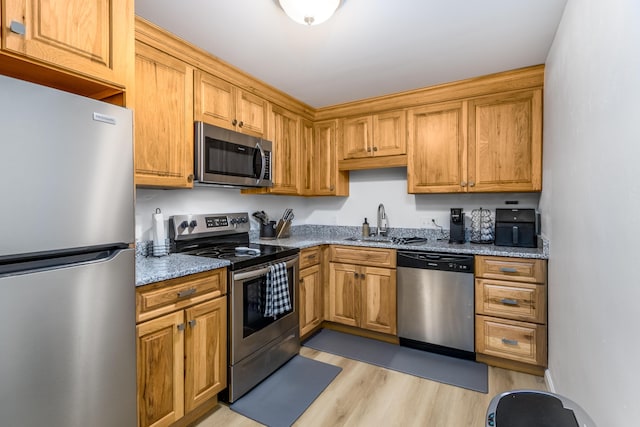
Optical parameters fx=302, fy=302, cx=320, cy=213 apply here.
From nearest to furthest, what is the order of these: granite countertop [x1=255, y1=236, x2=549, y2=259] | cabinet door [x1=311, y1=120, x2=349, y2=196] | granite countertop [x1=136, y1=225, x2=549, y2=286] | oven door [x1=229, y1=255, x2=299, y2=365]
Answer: granite countertop [x1=136, y1=225, x2=549, y2=286] < oven door [x1=229, y1=255, x2=299, y2=365] < granite countertop [x1=255, y1=236, x2=549, y2=259] < cabinet door [x1=311, y1=120, x2=349, y2=196]

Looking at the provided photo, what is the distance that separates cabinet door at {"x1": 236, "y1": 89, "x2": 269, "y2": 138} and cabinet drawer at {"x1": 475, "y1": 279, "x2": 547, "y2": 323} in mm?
2221

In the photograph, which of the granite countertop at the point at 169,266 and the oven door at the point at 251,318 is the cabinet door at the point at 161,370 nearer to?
the granite countertop at the point at 169,266

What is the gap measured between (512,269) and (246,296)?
196 cm

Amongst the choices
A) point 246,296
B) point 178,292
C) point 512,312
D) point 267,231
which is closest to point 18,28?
point 178,292

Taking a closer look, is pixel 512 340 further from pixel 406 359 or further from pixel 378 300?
pixel 378 300

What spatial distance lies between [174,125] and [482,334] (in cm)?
273

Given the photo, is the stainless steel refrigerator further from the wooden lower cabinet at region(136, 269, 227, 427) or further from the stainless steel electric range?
the stainless steel electric range

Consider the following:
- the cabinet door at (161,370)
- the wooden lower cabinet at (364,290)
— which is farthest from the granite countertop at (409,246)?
the cabinet door at (161,370)

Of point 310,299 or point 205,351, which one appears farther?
point 310,299

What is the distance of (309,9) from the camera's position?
154 centimetres

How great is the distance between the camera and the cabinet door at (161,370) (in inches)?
57.7

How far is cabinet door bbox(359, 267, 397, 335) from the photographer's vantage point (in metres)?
2.74

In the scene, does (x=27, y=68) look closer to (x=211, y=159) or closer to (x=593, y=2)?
(x=211, y=159)

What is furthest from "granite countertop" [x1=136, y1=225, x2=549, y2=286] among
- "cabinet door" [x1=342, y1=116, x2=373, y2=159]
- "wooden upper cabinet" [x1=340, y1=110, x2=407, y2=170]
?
"cabinet door" [x1=342, y1=116, x2=373, y2=159]
